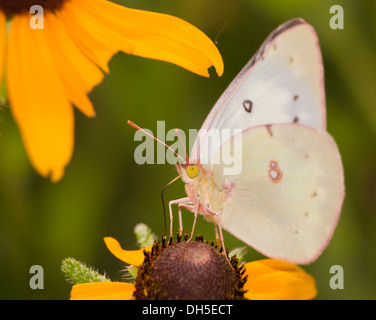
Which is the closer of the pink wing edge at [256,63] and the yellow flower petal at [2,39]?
the yellow flower petal at [2,39]

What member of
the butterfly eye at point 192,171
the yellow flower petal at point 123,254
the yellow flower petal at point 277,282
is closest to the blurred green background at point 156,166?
the yellow flower petal at point 123,254

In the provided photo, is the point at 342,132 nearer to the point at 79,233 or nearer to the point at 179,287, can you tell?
the point at 79,233

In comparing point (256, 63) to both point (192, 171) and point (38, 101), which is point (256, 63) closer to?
point (192, 171)

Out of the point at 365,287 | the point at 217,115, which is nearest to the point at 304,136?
the point at 217,115

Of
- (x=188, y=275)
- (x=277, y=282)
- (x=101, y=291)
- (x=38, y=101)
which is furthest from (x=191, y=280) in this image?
(x=38, y=101)

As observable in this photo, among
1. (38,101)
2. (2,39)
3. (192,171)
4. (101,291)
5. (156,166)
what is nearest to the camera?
(38,101)

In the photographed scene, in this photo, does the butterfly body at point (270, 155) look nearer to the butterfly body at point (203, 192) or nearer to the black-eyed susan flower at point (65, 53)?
the butterfly body at point (203, 192)
